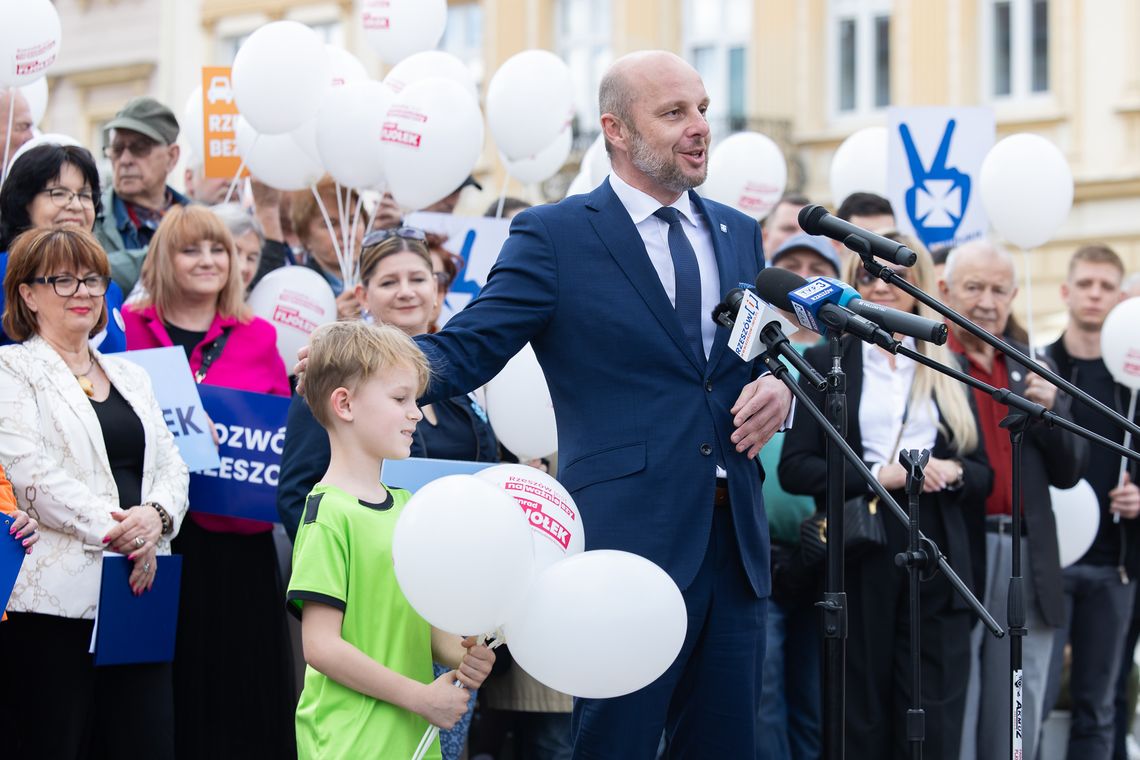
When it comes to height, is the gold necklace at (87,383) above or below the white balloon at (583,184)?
below

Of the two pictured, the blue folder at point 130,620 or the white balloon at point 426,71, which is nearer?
the blue folder at point 130,620

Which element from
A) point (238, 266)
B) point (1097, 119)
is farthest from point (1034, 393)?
point (1097, 119)

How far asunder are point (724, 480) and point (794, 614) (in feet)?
7.36

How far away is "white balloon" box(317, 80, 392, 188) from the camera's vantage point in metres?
6.35

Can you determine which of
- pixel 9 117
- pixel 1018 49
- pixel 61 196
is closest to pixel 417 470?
pixel 61 196

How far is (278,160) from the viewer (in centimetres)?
712

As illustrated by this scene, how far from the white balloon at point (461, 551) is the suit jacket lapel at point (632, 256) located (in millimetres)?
814

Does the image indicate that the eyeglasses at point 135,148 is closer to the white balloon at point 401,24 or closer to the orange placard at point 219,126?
the orange placard at point 219,126

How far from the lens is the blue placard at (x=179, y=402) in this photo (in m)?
5.30

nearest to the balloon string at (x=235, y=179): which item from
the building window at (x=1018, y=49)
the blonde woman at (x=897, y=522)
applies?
the blonde woman at (x=897, y=522)

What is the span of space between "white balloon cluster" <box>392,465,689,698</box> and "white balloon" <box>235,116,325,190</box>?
400cm

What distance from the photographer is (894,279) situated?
3824mm

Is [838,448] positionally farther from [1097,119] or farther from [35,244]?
[1097,119]

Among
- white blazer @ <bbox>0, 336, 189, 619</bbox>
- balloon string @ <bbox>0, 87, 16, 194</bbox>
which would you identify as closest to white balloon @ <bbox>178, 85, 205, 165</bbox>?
balloon string @ <bbox>0, 87, 16, 194</bbox>
